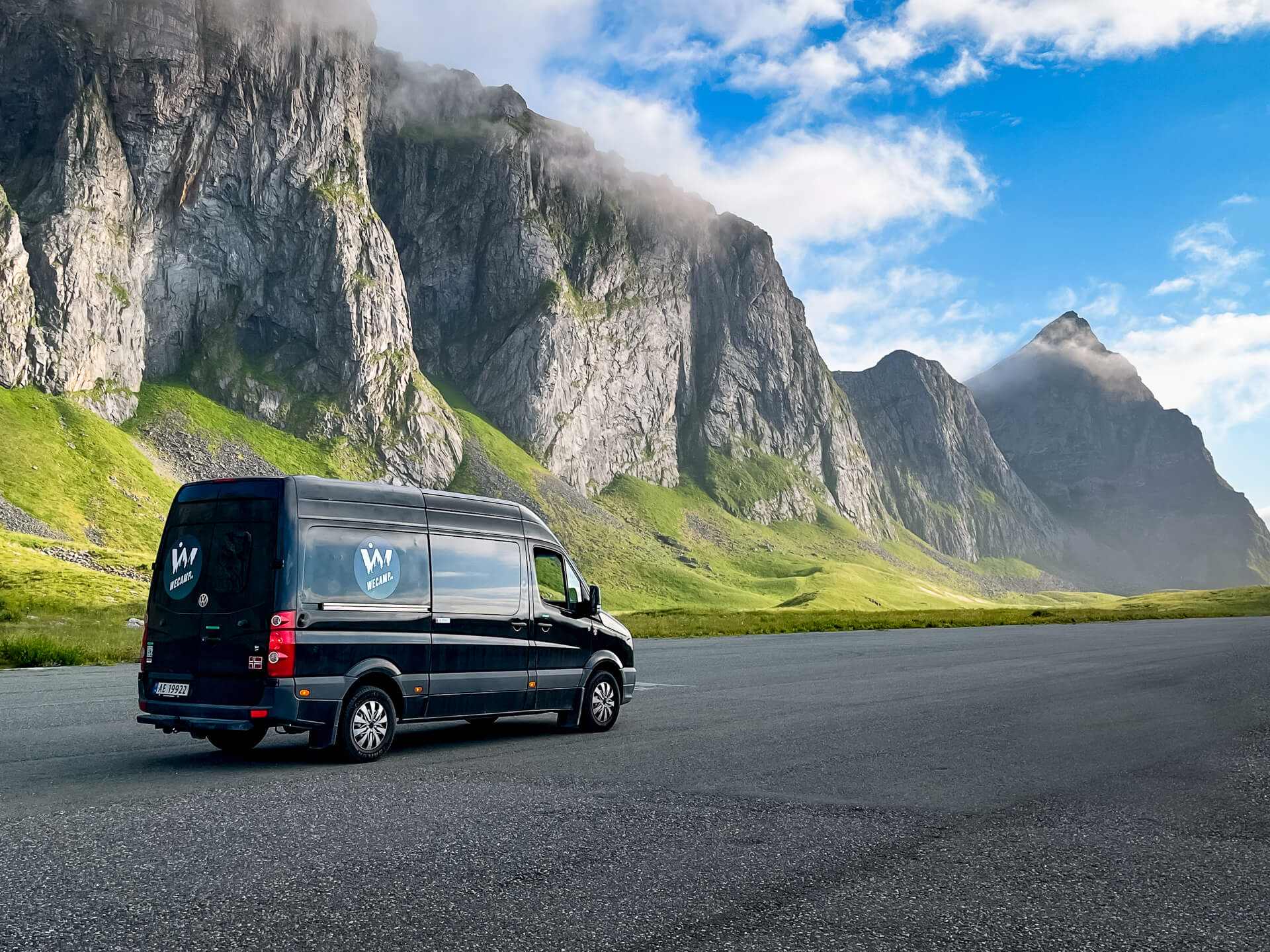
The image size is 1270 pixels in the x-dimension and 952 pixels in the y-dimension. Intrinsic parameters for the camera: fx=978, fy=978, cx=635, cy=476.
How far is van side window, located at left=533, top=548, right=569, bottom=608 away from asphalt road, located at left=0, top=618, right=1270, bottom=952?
179 centimetres

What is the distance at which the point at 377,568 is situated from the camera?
11055 mm

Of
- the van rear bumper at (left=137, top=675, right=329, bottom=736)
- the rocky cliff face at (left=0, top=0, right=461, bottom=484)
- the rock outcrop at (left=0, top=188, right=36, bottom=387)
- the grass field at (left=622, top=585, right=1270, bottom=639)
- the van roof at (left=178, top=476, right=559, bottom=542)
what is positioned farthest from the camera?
the rocky cliff face at (left=0, top=0, right=461, bottom=484)

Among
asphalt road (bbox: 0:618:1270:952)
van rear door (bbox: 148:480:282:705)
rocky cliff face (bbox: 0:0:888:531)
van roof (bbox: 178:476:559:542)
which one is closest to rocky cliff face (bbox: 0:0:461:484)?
rocky cliff face (bbox: 0:0:888:531)

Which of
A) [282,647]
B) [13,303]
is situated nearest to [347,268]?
[13,303]

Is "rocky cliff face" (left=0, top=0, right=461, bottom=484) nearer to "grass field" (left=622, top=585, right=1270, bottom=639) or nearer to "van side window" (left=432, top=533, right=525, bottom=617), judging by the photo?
"grass field" (left=622, top=585, right=1270, bottom=639)

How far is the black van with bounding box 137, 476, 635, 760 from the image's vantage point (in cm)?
1015

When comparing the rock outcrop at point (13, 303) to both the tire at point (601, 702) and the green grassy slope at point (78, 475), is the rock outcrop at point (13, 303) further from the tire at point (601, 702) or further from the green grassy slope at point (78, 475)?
the tire at point (601, 702)

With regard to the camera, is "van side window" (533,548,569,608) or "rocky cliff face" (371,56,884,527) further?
"rocky cliff face" (371,56,884,527)

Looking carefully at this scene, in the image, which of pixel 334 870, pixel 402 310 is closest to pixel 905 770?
pixel 334 870

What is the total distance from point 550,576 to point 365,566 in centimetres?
266

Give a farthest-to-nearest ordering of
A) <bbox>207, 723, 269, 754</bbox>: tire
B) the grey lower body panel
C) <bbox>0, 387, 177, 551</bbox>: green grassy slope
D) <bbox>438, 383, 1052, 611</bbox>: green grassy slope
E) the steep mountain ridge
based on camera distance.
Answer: <bbox>438, 383, 1052, 611</bbox>: green grassy slope < the steep mountain ridge < <bbox>0, 387, 177, 551</bbox>: green grassy slope < the grey lower body panel < <bbox>207, 723, 269, 754</bbox>: tire

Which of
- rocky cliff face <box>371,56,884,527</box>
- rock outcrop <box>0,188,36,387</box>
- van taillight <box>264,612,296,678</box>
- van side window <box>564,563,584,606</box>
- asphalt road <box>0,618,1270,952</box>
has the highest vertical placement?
rocky cliff face <box>371,56,884,527</box>

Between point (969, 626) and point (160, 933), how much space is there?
50378 millimetres

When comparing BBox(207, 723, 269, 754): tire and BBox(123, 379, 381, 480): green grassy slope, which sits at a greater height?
BBox(123, 379, 381, 480): green grassy slope
